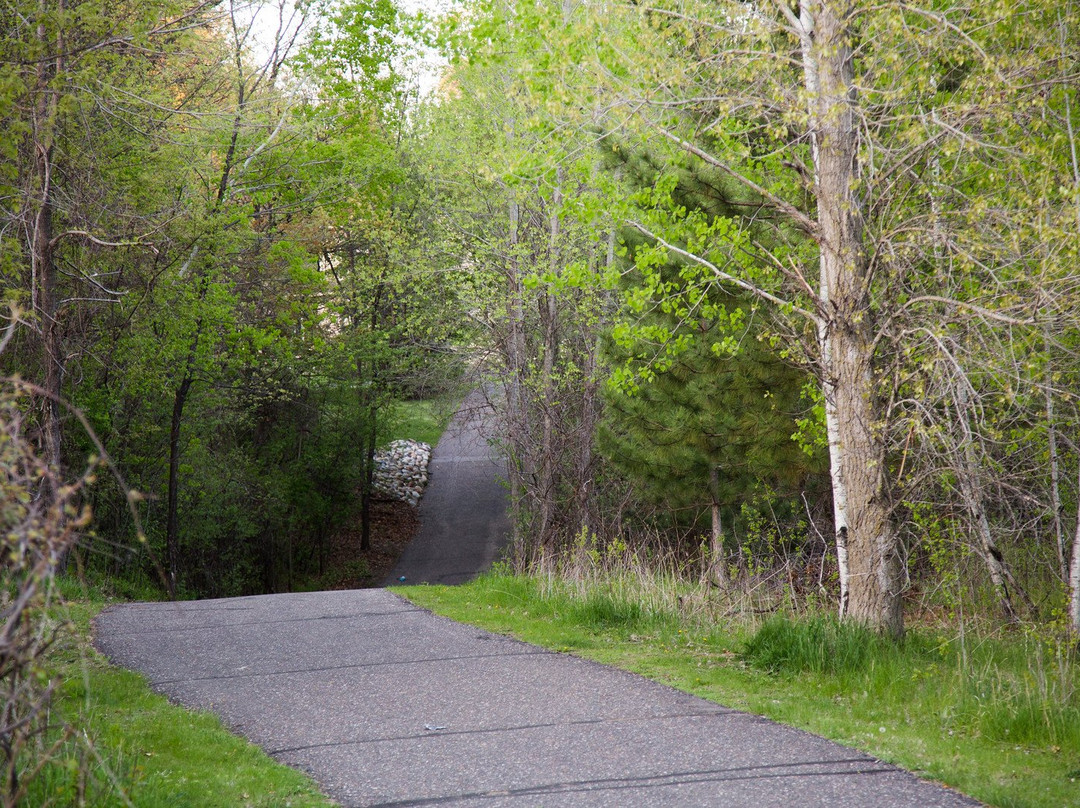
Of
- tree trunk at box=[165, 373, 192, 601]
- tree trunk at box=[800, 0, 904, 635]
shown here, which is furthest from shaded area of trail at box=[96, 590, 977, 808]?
tree trunk at box=[165, 373, 192, 601]

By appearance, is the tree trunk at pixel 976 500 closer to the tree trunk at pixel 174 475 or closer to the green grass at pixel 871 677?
the green grass at pixel 871 677

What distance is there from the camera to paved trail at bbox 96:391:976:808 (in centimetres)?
477

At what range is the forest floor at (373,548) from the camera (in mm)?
24906

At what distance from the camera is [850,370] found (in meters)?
7.55

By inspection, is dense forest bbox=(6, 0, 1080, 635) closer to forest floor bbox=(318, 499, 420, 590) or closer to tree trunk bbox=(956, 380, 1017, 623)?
tree trunk bbox=(956, 380, 1017, 623)

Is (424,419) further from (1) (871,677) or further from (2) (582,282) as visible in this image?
(1) (871,677)

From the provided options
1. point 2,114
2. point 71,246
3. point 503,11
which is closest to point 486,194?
point 503,11

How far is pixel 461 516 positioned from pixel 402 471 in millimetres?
3561

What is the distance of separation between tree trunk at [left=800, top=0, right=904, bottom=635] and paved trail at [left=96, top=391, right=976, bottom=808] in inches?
76.7

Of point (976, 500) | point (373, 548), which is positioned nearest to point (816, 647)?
point (976, 500)

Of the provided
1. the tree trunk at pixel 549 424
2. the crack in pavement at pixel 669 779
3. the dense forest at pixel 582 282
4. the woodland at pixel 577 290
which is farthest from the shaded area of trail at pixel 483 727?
the tree trunk at pixel 549 424

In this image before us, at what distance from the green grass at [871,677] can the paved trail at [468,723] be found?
27 cm

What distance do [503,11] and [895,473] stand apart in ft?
22.8

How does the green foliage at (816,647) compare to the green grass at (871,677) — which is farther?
the green foliage at (816,647)
